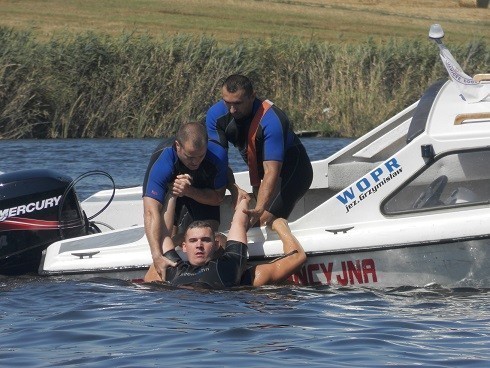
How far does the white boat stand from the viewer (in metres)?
8.30

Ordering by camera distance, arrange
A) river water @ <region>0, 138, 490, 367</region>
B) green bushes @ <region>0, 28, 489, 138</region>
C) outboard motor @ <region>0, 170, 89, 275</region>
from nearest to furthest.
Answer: river water @ <region>0, 138, 490, 367</region>
outboard motor @ <region>0, 170, 89, 275</region>
green bushes @ <region>0, 28, 489, 138</region>

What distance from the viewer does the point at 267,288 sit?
8.48m

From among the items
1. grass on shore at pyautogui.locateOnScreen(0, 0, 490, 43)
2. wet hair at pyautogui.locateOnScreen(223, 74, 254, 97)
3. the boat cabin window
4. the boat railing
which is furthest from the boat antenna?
grass on shore at pyautogui.locateOnScreen(0, 0, 490, 43)

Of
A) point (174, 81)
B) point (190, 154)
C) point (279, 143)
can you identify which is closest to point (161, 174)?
point (190, 154)

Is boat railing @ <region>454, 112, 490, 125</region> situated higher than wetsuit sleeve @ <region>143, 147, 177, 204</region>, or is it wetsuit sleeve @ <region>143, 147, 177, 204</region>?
boat railing @ <region>454, 112, 490, 125</region>

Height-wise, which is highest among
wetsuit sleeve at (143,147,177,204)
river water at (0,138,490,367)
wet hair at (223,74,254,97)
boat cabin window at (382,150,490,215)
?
wet hair at (223,74,254,97)

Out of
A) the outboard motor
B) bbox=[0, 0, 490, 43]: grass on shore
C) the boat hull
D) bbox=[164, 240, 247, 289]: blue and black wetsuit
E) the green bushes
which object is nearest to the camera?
the boat hull

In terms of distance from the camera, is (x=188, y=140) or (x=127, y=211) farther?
(x=127, y=211)

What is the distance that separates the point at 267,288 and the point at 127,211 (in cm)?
226

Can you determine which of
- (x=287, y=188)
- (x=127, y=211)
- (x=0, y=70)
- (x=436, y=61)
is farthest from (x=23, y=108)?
(x=287, y=188)

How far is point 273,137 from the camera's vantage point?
340 inches

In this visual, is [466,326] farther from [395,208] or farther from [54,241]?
[54,241]

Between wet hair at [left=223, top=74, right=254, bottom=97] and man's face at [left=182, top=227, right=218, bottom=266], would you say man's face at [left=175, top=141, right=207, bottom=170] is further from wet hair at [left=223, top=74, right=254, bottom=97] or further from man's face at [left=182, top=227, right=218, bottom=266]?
wet hair at [left=223, top=74, right=254, bottom=97]

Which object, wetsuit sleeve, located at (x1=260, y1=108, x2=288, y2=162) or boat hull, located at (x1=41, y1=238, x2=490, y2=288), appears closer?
boat hull, located at (x1=41, y1=238, x2=490, y2=288)
